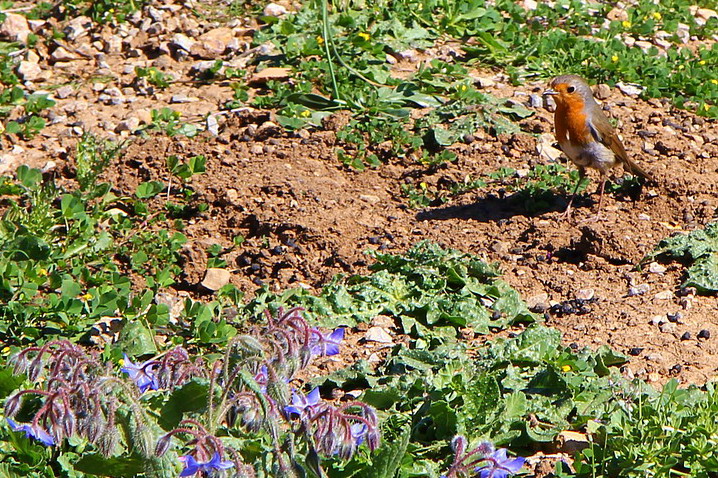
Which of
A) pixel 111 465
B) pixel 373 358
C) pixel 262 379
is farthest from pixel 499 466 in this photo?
pixel 373 358

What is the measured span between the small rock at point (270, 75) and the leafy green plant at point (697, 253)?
121 inches

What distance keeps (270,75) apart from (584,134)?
93.6 inches

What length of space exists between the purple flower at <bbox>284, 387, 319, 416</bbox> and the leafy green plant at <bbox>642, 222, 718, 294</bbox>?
8.01ft

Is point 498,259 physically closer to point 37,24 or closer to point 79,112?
point 79,112

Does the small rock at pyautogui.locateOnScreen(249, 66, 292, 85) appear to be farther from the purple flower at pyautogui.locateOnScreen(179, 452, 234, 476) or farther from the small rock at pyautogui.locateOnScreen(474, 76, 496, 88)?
the purple flower at pyautogui.locateOnScreen(179, 452, 234, 476)

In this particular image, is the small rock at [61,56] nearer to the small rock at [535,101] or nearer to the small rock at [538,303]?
the small rock at [535,101]

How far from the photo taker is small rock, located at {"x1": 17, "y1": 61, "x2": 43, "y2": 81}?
7.17 meters

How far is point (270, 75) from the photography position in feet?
22.9

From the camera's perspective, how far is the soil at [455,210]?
463cm

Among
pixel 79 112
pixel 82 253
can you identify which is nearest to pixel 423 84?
pixel 79 112

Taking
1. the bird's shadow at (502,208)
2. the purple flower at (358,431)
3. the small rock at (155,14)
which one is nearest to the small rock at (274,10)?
the small rock at (155,14)

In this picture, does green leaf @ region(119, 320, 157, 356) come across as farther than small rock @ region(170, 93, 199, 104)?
No

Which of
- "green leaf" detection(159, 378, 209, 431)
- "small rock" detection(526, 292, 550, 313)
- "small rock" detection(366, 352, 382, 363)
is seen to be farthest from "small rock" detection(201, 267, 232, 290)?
"green leaf" detection(159, 378, 209, 431)

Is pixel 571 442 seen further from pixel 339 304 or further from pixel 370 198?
pixel 370 198
